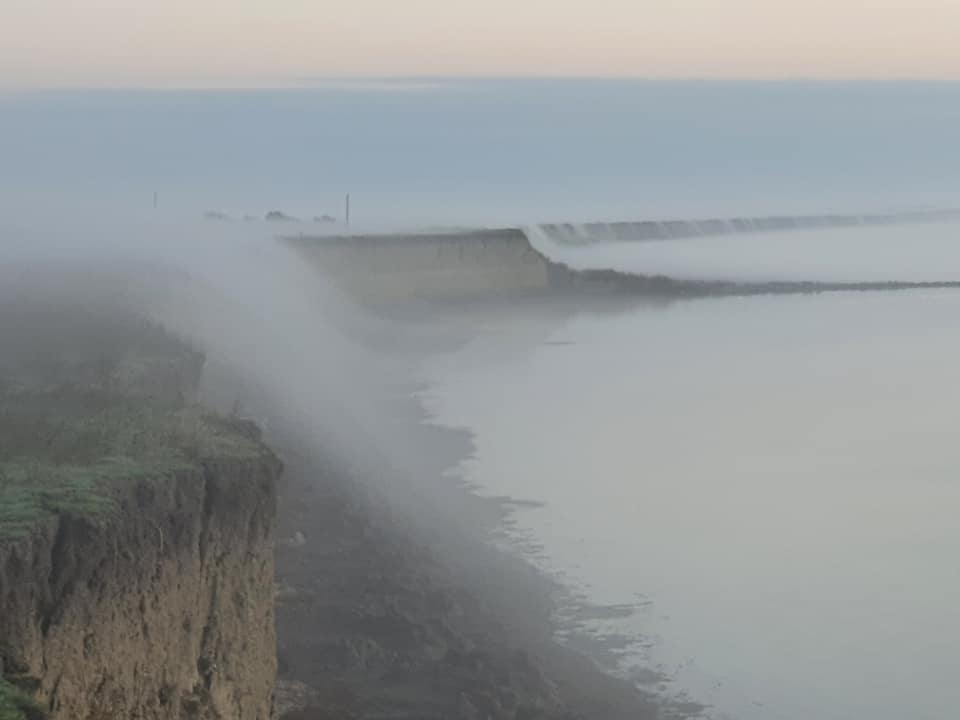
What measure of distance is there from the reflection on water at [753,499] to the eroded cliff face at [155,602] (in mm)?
4699

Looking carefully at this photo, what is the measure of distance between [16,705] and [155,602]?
7.46ft

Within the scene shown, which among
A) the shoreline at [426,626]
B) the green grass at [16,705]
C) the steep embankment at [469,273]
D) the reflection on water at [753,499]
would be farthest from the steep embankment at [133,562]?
the steep embankment at [469,273]

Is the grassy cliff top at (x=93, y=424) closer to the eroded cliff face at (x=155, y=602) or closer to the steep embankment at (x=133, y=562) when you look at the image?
the steep embankment at (x=133, y=562)

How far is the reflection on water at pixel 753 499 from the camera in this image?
1471 cm

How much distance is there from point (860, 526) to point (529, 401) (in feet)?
39.3

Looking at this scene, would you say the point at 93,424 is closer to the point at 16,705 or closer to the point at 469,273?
the point at 16,705

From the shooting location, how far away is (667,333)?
4828cm

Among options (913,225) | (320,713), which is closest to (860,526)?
(320,713)

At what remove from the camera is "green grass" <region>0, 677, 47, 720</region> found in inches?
258

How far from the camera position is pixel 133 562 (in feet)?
28.7

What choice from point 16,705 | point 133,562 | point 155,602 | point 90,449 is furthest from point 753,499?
point 16,705

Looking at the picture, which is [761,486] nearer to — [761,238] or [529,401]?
[529,401]

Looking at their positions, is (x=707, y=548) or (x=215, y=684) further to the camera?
(x=707, y=548)

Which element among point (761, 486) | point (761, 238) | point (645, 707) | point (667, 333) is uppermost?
point (761, 238)
